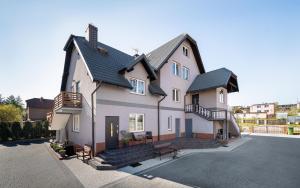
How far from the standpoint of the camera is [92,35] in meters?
15.0

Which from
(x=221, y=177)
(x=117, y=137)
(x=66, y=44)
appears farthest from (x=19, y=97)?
(x=221, y=177)

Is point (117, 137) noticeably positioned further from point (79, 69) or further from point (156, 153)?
point (79, 69)

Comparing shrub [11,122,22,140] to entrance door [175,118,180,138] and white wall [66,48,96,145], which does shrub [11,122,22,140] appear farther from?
entrance door [175,118,180,138]

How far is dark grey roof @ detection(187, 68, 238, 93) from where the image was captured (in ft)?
62.8

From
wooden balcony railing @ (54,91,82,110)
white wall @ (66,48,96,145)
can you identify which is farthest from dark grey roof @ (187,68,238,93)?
wooden balcony railing @ (54,91,82,110)

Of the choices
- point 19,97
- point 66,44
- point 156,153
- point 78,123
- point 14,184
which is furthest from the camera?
point 19,97

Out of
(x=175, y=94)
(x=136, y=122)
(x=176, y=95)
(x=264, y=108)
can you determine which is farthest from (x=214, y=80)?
(x=264, y=108)

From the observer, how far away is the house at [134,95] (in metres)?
12.5

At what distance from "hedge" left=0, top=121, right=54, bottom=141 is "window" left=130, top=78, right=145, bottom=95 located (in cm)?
1941

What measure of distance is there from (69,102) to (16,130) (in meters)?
17.6

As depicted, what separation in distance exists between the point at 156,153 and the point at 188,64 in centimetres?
1355

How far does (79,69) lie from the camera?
14.7 m

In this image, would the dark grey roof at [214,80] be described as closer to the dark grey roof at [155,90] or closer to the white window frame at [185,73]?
the white window frame at [185,73]

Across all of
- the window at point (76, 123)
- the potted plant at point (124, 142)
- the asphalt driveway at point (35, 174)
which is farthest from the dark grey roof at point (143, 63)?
the asphalt driveway at point (35, 174)
